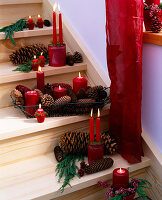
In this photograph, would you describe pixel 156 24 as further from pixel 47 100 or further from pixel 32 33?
pixel 32 33

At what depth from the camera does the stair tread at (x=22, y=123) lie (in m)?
1.19

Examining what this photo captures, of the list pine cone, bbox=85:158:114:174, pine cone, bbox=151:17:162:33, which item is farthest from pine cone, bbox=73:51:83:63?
pine cone, bbox=85:158:114:174

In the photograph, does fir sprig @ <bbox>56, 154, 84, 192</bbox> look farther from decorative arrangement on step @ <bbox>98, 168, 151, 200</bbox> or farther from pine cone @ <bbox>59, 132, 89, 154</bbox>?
decorative arrangement on step @ <bbox>98, 168, 151, 200</bbox>

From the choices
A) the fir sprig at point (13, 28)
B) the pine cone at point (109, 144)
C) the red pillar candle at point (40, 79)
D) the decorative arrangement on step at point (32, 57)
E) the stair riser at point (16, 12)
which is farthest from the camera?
the stair riser at point (16, 12)

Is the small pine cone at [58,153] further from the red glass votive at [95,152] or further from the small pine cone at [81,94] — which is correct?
the small pine cone at [81,94]

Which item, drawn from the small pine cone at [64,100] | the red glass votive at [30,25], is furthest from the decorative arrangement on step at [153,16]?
the red glass votive at [30,25]

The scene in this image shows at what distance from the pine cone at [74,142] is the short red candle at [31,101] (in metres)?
0.18

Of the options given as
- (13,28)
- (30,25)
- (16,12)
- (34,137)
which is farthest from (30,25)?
(34,137)

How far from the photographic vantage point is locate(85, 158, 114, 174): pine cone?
114cm

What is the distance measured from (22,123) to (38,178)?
245mm

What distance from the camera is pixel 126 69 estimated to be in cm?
119

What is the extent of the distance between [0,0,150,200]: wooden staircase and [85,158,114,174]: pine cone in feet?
0.06

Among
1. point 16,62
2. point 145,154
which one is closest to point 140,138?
point 145,154

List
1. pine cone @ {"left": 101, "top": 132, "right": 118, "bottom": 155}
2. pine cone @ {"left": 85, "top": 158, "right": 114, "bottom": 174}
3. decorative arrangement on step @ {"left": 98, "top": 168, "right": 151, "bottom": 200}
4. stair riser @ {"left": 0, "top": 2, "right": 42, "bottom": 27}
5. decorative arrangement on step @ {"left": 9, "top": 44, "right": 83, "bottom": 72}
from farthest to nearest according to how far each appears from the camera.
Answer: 1. stair riser @ {"left": 0, "top": 2, "right": 42, "bottom": 27}
2. decorative arrangement on step @ {"left": 9, "top": 44, "right": 83, "bottom": 72}
3. pine cone @ {"left": 101, "top": 132, "right": 118, "bottom": 155}
4. pine cone @ {"left": 85, "top": 158, "right": 114, "bottom": 174}
5. decorative arrangement on step @ {"left": 98, "top": 168, "right": 151, "bottom": 200}
